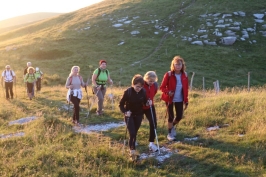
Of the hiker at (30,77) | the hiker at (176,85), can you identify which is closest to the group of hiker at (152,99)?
the hiker at (176,85)

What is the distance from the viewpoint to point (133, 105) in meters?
7.65

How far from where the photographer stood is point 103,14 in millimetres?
67375

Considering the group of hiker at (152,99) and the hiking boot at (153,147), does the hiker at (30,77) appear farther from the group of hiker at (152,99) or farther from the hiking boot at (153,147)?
the hiking boot at (153,147)

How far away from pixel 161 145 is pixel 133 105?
74.2 inches

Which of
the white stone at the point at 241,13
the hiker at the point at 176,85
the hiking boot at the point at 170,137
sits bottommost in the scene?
the hiking boot at the point at 170,137

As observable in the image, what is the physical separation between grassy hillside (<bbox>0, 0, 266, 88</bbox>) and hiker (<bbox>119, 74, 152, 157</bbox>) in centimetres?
2362

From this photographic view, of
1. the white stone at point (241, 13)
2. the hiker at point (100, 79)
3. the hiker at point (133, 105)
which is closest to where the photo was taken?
the hiker at point (133, 105)

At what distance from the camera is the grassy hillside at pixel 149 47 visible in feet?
127

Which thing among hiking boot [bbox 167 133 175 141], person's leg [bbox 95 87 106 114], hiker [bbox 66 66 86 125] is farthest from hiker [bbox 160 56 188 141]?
person's leg [bbox 95 87 106 114]

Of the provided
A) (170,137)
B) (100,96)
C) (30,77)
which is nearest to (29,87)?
(30,77)

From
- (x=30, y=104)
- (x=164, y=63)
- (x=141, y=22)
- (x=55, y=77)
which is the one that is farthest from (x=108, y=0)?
(x=30, y=104)

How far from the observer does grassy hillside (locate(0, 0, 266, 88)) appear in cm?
3856

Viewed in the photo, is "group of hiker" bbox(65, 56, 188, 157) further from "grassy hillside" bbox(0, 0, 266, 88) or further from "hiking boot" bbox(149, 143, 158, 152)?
"grassy hillside" bbox(0, 0, 266, 88)

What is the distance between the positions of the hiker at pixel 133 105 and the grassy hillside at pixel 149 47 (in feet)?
77.5
